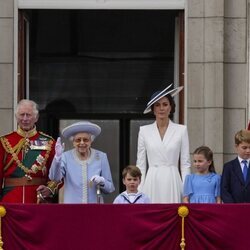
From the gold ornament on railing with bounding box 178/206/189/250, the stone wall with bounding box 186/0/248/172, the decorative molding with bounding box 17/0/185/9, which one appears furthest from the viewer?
the decorative molding with bounding box 17/0/185/9

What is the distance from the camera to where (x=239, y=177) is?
1110 cm

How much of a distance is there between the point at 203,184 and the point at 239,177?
41 centimetres

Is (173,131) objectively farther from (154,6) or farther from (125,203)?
(154,6)

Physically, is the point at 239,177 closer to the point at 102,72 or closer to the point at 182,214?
the point at 182,214

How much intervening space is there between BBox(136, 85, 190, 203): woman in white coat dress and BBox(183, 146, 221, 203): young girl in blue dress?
0.84 ft

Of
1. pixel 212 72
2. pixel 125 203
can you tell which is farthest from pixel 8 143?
pixel 212 72

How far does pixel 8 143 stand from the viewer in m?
11.2

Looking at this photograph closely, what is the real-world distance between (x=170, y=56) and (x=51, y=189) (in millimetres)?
5262

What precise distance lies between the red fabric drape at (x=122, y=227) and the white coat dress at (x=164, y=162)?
136 centimetres

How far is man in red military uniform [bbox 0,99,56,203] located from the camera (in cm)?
1110

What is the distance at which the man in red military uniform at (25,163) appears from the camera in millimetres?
11102

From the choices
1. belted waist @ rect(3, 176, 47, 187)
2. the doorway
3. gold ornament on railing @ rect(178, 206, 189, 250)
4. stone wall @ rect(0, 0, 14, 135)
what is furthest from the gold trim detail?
the doorway

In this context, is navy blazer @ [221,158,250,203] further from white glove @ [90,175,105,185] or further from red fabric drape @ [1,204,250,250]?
white glove @ [90,175,105,185]

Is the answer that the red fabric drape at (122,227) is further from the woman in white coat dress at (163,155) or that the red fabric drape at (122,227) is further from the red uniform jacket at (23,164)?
the woman in white coat dress at (163,155)
